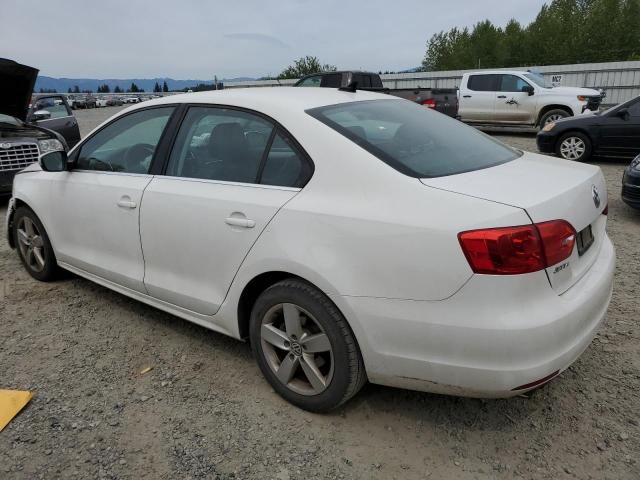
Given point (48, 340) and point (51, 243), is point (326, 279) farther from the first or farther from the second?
point (51, 243)

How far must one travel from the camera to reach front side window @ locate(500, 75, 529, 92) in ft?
47.6

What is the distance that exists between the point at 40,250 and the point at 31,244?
0.42ft

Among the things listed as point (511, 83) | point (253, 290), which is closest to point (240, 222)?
point (253, 290)

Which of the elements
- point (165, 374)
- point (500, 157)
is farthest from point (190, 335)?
point (500, 157)

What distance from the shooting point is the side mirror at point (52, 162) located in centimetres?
382

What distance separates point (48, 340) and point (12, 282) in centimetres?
138

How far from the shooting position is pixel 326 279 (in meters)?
2.36

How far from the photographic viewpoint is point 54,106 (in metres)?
12.3

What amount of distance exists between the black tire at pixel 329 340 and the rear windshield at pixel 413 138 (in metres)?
0.74

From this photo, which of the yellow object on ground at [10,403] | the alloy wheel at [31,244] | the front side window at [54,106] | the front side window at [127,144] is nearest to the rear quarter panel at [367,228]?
the front side window at [127,144]

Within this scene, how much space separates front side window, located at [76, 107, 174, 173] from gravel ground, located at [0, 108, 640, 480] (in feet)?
3.94

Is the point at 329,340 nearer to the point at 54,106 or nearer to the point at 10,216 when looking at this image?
the point at 10,216

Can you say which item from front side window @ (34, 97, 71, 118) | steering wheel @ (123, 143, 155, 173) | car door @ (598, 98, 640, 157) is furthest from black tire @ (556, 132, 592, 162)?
front side window @ (34, 97, 71, 118)

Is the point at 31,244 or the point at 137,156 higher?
the point at 137,156
